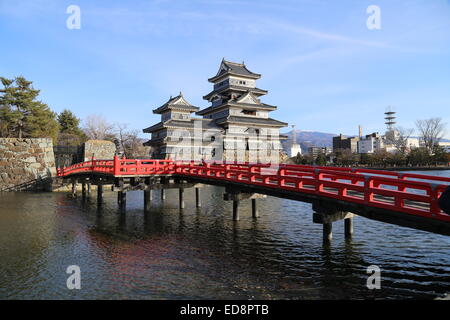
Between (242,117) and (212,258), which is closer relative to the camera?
(212,258)

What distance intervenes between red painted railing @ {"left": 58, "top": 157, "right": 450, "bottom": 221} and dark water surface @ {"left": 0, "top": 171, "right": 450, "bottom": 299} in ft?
6.71

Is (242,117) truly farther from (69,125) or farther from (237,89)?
(69,125)

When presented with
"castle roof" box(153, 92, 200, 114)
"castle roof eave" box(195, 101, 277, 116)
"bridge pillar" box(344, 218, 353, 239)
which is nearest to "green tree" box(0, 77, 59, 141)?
"castle roof" box(153, 92, 200, 114)

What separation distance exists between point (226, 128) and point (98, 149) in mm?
18700

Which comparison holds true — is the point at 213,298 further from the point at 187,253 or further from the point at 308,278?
the point at 187,253

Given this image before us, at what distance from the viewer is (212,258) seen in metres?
10.5

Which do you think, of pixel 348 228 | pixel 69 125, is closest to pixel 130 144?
pixel 69 125

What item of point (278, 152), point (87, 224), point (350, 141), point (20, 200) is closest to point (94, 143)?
point (20, 200)

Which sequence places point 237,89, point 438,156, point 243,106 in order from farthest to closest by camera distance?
1. point 438,156
2. point 237,89
3. point 243,106

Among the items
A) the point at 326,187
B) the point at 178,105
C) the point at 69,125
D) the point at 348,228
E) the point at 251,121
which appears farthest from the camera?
the point at 69,125

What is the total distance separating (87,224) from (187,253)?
7.77m

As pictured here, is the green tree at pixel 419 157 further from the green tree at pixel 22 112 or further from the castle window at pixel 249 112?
the green tree at pixel 22 112

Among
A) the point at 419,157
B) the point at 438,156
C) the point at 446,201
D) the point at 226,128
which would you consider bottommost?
the point at 446,201

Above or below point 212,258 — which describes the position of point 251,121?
above
